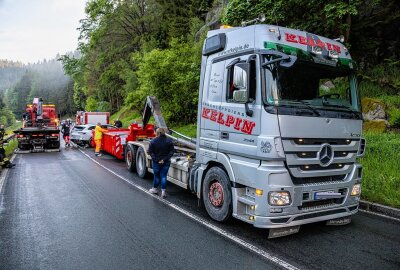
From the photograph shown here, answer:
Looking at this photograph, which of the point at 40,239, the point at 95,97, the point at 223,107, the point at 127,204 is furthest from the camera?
the point at 95,97

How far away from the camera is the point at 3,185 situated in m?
9.29

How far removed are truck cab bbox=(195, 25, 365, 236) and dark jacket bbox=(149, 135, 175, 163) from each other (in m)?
1.89

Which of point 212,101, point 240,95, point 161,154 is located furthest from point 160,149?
point 240,95

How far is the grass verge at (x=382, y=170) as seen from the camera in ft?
23.0

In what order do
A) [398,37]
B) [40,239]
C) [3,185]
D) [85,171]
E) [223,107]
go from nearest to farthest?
[40,239]
[223,107]
[3,185]
[85,171]
[398,37]

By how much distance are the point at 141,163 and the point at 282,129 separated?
650 centimetres

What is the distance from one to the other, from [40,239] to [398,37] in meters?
16.5

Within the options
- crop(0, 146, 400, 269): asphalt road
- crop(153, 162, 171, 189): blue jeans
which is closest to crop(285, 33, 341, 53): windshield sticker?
crop(0, 146, 400, 269): asphalt road

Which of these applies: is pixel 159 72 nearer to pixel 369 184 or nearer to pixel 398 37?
pixel 398 37

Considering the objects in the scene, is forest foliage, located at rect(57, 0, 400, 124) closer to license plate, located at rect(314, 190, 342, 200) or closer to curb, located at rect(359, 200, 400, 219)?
curb, located at rect(359, 200, 400, 219)

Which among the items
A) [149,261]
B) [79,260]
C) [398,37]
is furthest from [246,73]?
[398,37]

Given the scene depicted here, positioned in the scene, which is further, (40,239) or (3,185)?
(3,185)

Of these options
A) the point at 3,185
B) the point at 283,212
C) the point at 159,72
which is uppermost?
the point at 159,72

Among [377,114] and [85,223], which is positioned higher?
[377,114]
